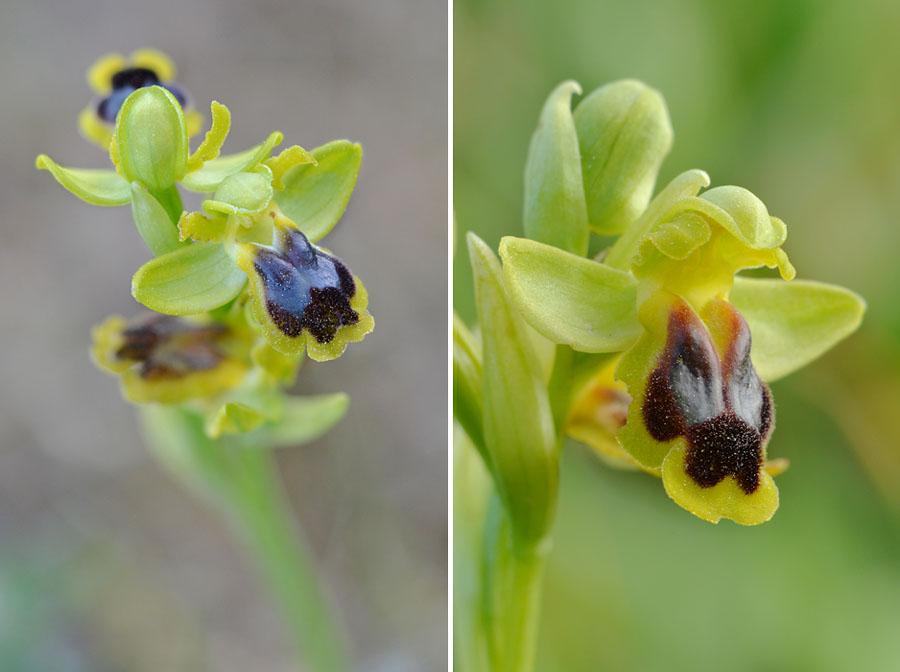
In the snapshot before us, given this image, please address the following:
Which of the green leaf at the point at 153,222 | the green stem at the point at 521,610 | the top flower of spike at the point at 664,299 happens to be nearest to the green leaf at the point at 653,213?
the top flower of spike at the point at 664,299

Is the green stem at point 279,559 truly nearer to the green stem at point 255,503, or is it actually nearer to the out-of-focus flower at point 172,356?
the green stem at point 255,503

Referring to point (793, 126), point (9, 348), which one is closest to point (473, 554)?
point (793, 126)

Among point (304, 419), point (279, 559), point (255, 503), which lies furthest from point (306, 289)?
point (279, 559)

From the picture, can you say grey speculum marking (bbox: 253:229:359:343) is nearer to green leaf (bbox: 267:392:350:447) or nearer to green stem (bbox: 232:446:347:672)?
green leaf (bbox: 267:392:350:447)

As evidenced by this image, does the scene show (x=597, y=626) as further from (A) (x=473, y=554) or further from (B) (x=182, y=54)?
(B) (x=182, y=54)

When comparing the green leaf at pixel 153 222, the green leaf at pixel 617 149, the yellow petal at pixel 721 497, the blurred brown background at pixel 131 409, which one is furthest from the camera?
the blurred brown background at pixel 131 409

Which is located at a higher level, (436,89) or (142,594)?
(436,89)
